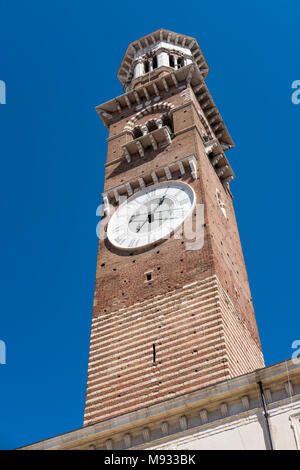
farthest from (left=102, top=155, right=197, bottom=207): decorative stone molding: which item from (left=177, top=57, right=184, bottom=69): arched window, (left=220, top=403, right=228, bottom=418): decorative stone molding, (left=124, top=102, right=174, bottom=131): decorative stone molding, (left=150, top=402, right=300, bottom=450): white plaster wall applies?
(left=150, top=402, right=300, bottom=450): white plaster wall

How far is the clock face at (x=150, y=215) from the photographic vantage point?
19641 millimetres

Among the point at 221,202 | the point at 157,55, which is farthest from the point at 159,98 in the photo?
the point at 221,202

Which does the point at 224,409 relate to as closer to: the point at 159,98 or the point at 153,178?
the point at 153,178

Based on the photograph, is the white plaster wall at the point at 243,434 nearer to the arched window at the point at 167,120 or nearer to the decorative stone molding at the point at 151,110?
the arched window at the point at 167,120

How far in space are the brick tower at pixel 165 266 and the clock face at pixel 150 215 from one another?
5 cm

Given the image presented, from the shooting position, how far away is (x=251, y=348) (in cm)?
1825

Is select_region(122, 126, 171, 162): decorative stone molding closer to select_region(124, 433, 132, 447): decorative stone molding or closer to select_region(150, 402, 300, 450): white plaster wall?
select_region(124, 433, 132, 447): decorative stone molding

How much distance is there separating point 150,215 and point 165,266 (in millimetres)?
2652

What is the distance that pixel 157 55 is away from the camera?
3066 cm

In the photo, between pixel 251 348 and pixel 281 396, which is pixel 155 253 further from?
pixel 281 396

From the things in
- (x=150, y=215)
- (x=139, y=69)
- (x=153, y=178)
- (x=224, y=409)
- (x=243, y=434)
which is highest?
(x=139, y=69)
